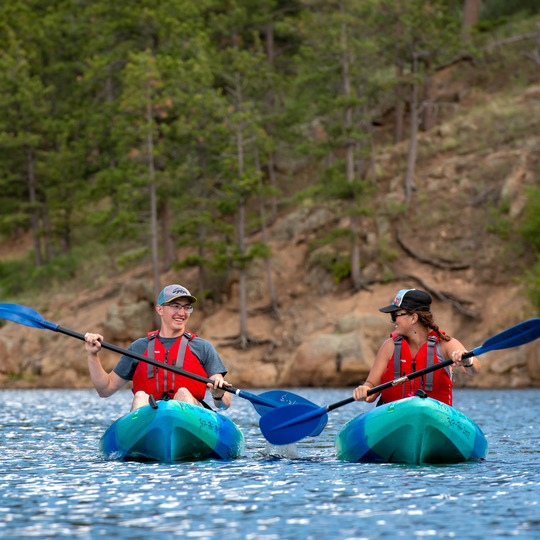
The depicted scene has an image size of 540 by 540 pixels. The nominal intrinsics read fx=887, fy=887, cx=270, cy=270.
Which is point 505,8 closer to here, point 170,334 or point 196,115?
point 196,115

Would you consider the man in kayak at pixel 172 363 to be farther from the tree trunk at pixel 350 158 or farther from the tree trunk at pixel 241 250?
the tree trunk at pixel 350 158

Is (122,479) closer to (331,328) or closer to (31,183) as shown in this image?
(331,328)

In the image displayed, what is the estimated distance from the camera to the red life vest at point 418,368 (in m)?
7.78

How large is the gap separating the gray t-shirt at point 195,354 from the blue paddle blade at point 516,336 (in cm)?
241

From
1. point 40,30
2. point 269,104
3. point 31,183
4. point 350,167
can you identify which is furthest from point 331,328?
point 40,30

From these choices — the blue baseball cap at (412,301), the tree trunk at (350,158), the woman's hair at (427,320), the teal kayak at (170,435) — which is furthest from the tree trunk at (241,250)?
the blue baseball cap at (412,301)

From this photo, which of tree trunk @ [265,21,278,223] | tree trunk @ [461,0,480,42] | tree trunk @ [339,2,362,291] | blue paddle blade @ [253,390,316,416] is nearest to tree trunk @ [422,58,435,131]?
tree trunk @ [461,0,480,42]

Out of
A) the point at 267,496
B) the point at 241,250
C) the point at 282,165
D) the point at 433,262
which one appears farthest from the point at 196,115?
the point at 267,496

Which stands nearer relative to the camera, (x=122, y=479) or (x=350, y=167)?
(x=122, y=479)

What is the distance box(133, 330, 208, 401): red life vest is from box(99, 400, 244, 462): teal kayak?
1.29 feet

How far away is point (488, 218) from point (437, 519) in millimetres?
26081

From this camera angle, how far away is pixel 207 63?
102 ft

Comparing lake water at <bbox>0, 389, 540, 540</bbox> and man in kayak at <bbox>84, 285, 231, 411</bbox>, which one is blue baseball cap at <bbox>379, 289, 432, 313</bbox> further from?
man in kayak at <bbox>84, 285, 231, 411</bbox>

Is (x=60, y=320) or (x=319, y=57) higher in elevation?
(x=319, y=57)
